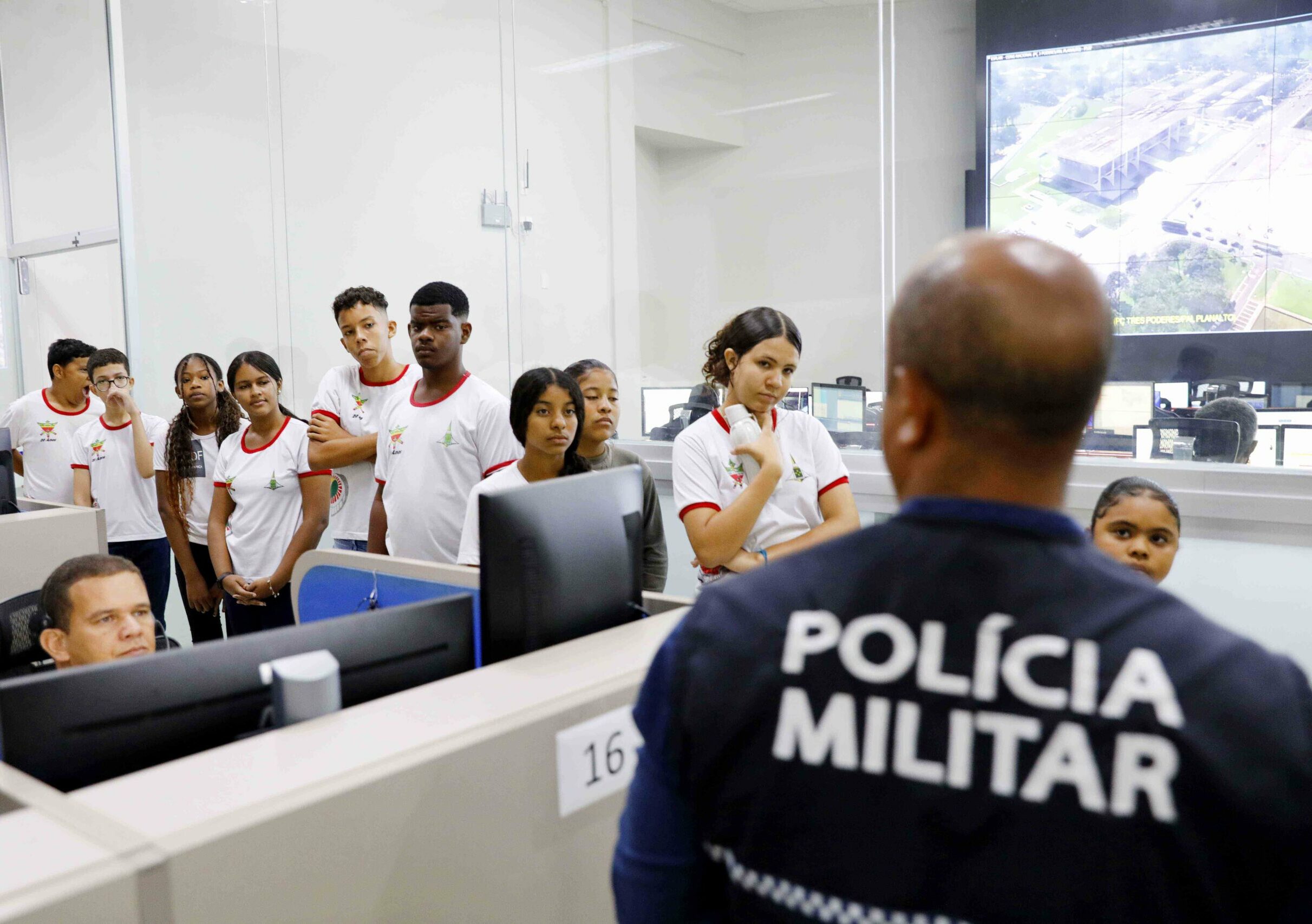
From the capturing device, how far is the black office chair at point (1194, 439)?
3.23 meters

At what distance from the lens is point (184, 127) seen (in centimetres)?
513

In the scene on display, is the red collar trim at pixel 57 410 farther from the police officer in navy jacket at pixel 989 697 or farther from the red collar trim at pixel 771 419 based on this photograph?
the police officer in navy jacket at pixel 989 697

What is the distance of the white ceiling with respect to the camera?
397 centimetres

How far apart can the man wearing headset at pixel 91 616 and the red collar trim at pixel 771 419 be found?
4.18ft

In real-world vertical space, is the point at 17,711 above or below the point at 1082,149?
below

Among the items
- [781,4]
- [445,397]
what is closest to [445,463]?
[445,397]

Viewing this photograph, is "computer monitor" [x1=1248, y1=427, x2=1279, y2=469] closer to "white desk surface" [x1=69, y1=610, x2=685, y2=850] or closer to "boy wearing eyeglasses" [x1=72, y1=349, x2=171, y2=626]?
"white desk surface" [x1=69, y1=610, x2=685, y2=850]

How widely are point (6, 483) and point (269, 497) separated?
4.21ft

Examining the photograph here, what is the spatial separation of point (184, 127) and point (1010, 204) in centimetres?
382

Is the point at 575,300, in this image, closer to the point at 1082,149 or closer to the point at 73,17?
the point at 1082,149

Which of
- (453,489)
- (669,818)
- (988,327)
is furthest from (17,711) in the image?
(453,489)

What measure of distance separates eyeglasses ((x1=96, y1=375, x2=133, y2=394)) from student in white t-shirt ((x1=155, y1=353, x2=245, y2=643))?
0.46 meters

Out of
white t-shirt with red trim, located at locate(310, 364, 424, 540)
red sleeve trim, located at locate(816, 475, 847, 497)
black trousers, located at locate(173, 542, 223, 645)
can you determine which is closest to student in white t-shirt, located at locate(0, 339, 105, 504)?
black trousers, located at locate(173, 542, 223, 645)

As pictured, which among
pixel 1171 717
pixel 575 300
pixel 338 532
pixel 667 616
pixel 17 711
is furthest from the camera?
pixel 575 300
